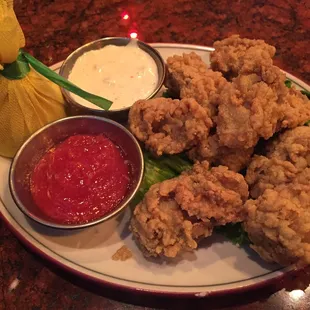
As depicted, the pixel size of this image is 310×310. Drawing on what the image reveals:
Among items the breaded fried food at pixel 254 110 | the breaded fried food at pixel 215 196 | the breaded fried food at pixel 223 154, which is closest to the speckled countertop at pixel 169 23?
the breaded fried food at pixel 254 110

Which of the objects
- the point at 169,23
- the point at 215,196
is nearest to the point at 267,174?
the point at 215,196

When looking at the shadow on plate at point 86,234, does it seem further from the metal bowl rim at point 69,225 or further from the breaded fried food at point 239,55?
the breaded fried food at point 239,55

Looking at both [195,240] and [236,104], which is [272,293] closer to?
[195,240]

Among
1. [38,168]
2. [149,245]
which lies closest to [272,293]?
[149,245]

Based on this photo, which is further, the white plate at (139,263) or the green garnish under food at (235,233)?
the green garnish under food at (235,233)

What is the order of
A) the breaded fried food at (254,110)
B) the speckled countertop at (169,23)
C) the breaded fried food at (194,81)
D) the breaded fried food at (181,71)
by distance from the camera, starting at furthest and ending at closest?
the speckled countertop at (169,23), the breaded fried food at (181,71), the breaded fried food at (194,81), the breaded fried food at (254,110)
